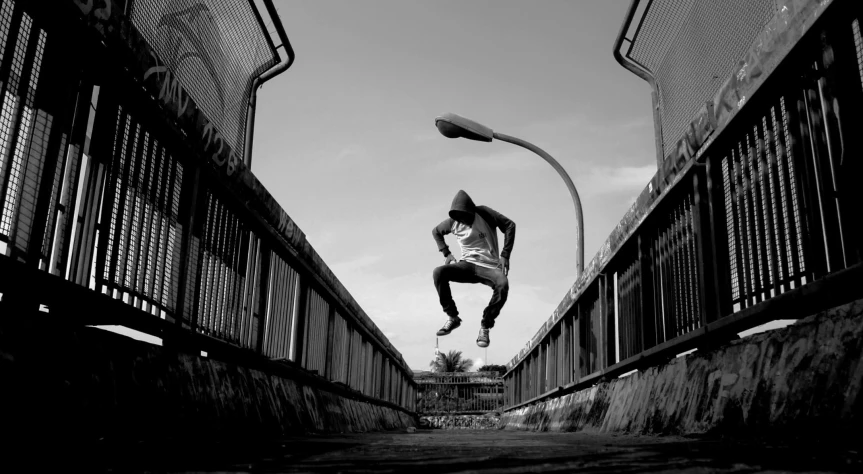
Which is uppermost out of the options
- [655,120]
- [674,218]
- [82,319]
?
[655,120]

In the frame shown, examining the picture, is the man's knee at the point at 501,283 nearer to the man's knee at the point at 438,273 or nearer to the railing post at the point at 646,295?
the man's knee at the point at 438,273

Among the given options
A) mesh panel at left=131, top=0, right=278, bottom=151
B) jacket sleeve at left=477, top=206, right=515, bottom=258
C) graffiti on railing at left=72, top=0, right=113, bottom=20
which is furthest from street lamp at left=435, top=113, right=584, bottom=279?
graffiti on railing at left=72, top=0, right=113, bottom=20

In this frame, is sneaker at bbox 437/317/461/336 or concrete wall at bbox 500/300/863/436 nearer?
concrete wall at bbox 500/300/863/436

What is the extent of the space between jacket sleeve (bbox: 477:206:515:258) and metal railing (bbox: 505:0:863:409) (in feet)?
14.4

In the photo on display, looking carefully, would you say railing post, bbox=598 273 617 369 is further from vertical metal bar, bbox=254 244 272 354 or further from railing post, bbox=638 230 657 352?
vertical metal bar, bbox=254 244 272 354

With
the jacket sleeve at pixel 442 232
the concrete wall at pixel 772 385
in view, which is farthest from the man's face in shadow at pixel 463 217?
the concrete wall at pixel 772 385

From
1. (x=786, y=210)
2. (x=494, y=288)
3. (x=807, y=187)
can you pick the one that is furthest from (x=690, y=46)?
(x=494, y=288)

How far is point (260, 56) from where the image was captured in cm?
566

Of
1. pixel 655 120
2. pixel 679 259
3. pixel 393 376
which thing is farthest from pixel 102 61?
pixel 393 376

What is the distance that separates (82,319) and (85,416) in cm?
58

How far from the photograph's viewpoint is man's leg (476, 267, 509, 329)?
9859mm

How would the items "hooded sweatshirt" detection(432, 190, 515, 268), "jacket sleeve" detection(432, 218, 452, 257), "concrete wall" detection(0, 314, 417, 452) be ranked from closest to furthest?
"concrete wall" detection(0, 314, 417, 452), "hooded sweatshirt" detection(432, 190, 515, 268), "jacket sleeve" detection(432, 218, 452, 257)

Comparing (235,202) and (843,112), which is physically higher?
(235,202)

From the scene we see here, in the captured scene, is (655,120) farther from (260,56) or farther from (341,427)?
(341,427)
